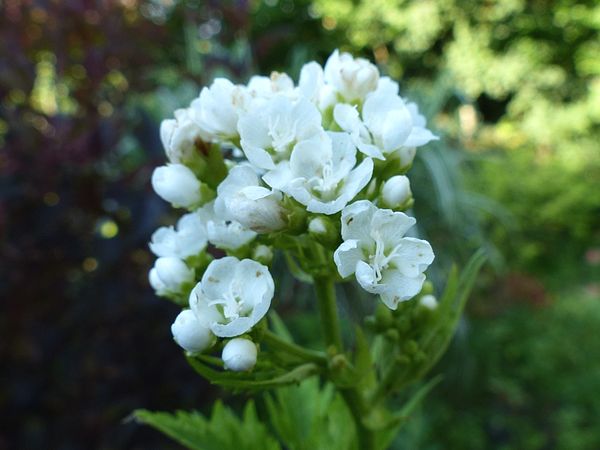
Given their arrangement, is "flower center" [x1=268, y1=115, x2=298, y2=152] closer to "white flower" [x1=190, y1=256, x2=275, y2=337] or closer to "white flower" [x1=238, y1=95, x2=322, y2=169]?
"white flower" [x1=238, y1=95, x2=322, y2=169]

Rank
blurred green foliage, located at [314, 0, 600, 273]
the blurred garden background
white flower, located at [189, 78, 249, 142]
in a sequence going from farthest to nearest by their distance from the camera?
blurred green foliage, located at [314, 0, 600, 273], the blurred garden background, white flower, located at [189, 78, 249, 142]

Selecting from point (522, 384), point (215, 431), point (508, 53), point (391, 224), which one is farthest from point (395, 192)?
point (508, 53)

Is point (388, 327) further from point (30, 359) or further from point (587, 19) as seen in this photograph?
point (587, 19)

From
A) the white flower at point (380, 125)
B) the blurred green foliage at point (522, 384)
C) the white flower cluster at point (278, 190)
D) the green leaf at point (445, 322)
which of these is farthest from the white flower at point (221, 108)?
Answer: the blurred green foliage at point (522, 384)

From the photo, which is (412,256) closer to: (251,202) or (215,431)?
(251,202)

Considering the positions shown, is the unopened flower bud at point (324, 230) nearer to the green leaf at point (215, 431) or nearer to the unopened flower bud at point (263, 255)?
the unopened flower bud at point (263, 255)

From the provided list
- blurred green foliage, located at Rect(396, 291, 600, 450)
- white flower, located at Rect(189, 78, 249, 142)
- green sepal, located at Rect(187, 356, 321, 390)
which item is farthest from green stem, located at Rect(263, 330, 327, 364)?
blurred green foliage, located at Rect(396, 291, 600, 450)

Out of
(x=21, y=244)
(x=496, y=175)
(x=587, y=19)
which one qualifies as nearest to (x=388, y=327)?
(x=21, y=244)
